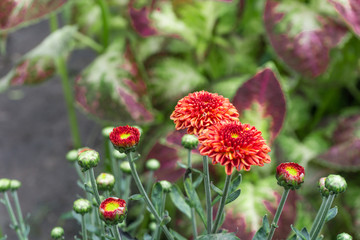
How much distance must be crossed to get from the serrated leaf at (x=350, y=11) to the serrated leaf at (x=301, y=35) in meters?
0.08

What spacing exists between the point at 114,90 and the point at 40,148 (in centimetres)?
68

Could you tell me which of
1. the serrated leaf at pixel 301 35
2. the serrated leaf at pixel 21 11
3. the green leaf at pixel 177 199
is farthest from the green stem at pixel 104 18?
the green leaf at pixel 177 199

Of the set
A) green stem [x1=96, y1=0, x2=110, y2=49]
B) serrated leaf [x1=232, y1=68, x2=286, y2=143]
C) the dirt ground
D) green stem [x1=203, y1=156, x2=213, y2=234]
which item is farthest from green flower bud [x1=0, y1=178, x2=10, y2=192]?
the dirt ground

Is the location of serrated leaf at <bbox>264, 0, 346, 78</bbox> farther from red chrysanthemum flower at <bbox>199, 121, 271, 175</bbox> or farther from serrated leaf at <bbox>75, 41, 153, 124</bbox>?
red chrysanthemum flower at <bbox>199, 121, 271, 175</bbox>

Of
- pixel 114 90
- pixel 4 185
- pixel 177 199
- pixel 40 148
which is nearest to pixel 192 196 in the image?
pixel 177 199

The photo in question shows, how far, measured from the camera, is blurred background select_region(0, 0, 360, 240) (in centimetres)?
65

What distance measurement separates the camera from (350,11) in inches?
26.8

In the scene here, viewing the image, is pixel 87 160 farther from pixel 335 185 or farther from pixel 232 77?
pixel 232 77

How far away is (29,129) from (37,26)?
0.68m

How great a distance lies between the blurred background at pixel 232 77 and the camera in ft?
2.15

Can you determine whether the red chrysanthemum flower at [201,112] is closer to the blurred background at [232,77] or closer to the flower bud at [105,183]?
the flower bud at [105,183]

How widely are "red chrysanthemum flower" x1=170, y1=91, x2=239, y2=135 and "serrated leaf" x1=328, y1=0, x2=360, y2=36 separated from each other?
16.3 inches

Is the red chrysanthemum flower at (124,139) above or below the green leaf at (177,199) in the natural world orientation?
above

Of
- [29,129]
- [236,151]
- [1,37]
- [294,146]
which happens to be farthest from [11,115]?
[236,151]
